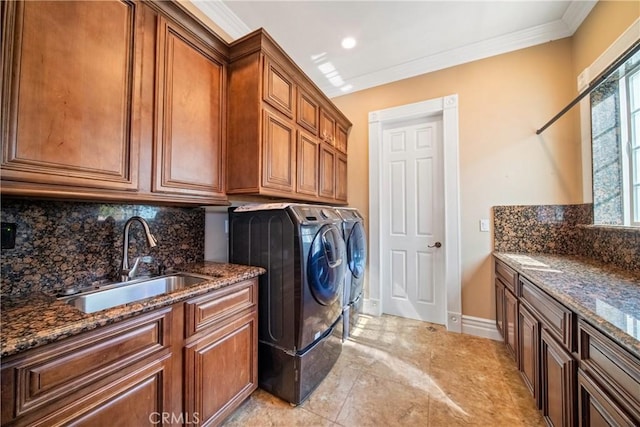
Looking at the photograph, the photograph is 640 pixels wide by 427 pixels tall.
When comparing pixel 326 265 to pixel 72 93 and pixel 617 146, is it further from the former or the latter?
pixel 617 146

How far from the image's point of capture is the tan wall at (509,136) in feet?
7.11

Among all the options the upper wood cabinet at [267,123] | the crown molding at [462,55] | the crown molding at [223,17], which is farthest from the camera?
the crown molding at [462,55]

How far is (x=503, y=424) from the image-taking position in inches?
54.8

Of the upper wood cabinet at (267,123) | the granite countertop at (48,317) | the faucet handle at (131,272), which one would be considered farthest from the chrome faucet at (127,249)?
the upper wood cabinet at (267,123)

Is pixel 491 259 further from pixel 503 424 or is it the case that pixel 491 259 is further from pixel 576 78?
pixel 576 78

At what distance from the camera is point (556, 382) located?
1.16 meters

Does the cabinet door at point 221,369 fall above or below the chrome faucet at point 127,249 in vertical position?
below

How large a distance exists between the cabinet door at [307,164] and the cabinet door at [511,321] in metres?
1.79

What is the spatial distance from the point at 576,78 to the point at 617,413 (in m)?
2.58

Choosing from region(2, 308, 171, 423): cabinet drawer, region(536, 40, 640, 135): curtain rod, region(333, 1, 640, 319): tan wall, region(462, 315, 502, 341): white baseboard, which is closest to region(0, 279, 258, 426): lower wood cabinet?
region(2, 308, 171, 423): cabinet drawer

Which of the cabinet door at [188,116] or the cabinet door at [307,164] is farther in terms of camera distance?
the cabinet door at [307,164]

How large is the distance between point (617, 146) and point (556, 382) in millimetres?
1764

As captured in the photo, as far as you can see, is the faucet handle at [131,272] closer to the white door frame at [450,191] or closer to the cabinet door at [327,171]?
the cabinet door at [327,171]

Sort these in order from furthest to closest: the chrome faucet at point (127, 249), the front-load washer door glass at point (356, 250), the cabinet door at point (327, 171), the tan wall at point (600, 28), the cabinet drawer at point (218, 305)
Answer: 1. the cabinet door at point (327, 171)
2. the front-load washer door glass at point (356, 250)
3. the tan wall at point (600, 28)
4. the chrome faucet at point (127, 249)
5. the cabinet drawer at point (218, 305)
